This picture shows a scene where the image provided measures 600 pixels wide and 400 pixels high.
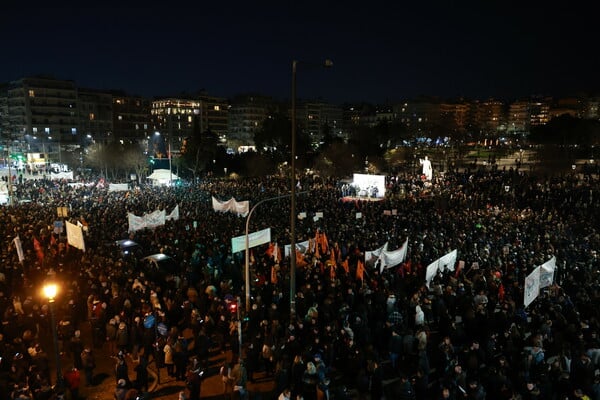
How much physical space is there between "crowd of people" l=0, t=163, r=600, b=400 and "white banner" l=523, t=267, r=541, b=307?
0.99ft

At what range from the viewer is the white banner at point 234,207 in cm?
2341

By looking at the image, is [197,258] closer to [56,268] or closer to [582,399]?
[56,268]

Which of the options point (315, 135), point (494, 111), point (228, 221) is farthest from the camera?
point (494, 111)

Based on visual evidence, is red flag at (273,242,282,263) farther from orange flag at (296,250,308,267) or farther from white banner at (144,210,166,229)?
white banner at (144,210,166,229)

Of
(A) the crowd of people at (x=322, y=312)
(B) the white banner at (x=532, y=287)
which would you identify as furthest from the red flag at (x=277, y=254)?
(B) the white banner at (x=532, y=287)

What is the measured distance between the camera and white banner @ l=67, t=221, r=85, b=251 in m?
16.4

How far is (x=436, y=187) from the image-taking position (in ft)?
124

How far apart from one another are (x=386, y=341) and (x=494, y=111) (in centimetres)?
18123

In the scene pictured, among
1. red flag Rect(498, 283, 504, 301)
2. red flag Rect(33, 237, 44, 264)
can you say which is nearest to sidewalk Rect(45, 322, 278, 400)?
red flag Rect(498, 283, 504, 301)

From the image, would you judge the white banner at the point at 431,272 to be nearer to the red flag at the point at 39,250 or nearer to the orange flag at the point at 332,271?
the orange flag at the point at 332,271

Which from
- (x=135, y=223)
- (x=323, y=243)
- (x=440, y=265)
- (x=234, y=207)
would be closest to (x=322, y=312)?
(x=440, y=265)

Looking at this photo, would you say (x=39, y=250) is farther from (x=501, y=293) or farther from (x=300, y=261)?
(x=501, y=293)

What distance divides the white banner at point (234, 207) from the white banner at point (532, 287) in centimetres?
1434

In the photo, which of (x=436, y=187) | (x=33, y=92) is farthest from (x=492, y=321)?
(x=33, y=92)
